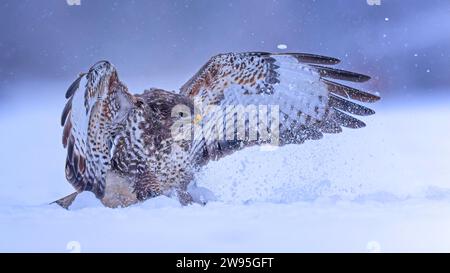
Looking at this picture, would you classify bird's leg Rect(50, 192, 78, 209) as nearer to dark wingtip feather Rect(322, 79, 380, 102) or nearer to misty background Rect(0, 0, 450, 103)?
misty background Rect(0, 0, 450, 103)

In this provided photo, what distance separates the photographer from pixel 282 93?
2867 millimetres

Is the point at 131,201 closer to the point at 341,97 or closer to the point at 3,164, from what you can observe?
the point at 3,164

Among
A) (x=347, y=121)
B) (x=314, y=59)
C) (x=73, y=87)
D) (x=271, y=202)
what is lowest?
(x=271, y=202)

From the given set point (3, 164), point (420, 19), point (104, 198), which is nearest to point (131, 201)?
point (104, 198)

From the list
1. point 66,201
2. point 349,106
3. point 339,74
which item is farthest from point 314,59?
point 66,201

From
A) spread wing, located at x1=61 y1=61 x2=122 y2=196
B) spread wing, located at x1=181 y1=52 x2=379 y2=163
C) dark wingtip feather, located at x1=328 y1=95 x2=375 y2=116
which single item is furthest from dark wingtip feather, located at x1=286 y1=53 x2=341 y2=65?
spread wing, located at x1=61 y1=61 x2=122 y2=196

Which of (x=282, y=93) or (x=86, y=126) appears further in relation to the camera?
(x=282, y=93)

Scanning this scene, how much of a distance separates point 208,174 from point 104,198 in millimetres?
453

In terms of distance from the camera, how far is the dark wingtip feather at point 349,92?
9.23ft

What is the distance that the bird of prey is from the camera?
2.77m

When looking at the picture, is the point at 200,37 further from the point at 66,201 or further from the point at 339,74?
the point at 66,201

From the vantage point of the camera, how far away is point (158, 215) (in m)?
2.69

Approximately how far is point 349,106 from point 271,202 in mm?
536
